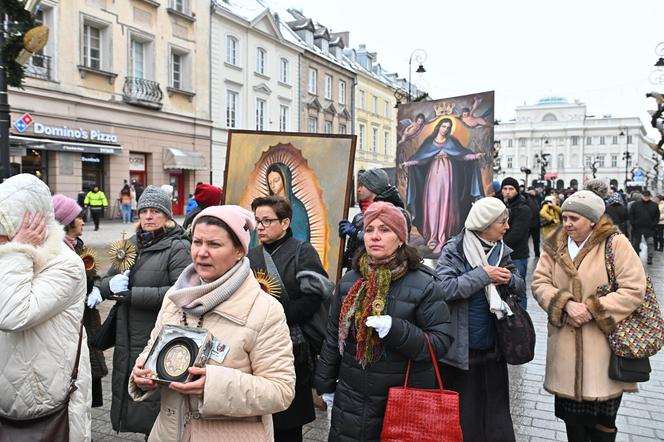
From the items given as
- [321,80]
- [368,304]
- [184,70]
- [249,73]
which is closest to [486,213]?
[368,304]

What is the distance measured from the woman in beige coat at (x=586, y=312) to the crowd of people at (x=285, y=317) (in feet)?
0.04

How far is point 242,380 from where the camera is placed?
2.09 m

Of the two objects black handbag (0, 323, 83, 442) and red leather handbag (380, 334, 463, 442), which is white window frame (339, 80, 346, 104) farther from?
black handbag (0, 323, 83, 442)

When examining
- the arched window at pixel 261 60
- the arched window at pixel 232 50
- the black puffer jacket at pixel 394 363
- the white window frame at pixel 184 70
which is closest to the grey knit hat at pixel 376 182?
the black puffer jacket at pixel 394 363

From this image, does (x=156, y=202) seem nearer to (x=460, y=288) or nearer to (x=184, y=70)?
(x=460, y=288)

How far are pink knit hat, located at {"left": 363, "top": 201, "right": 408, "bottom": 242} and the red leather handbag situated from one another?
817 mm

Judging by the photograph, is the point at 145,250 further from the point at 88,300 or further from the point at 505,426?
the point at 505,426

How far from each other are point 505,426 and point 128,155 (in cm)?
2294

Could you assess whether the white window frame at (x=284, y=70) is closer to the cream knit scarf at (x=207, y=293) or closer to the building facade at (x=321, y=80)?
the building facade at (x=321, y=80)

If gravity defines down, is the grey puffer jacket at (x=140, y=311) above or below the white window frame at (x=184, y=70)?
below

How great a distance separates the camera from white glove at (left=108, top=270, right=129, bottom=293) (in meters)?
3.52

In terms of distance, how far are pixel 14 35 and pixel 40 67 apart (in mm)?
15450

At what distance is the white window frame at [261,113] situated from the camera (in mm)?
33312

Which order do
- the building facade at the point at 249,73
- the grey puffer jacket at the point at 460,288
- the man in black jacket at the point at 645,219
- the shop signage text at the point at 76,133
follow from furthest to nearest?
the building facade at the point at 249,73
the shop signage text at the point at 76,133
the man in black jacket at the point at 645,219
the grey puffer jacket at the point at 460,288
